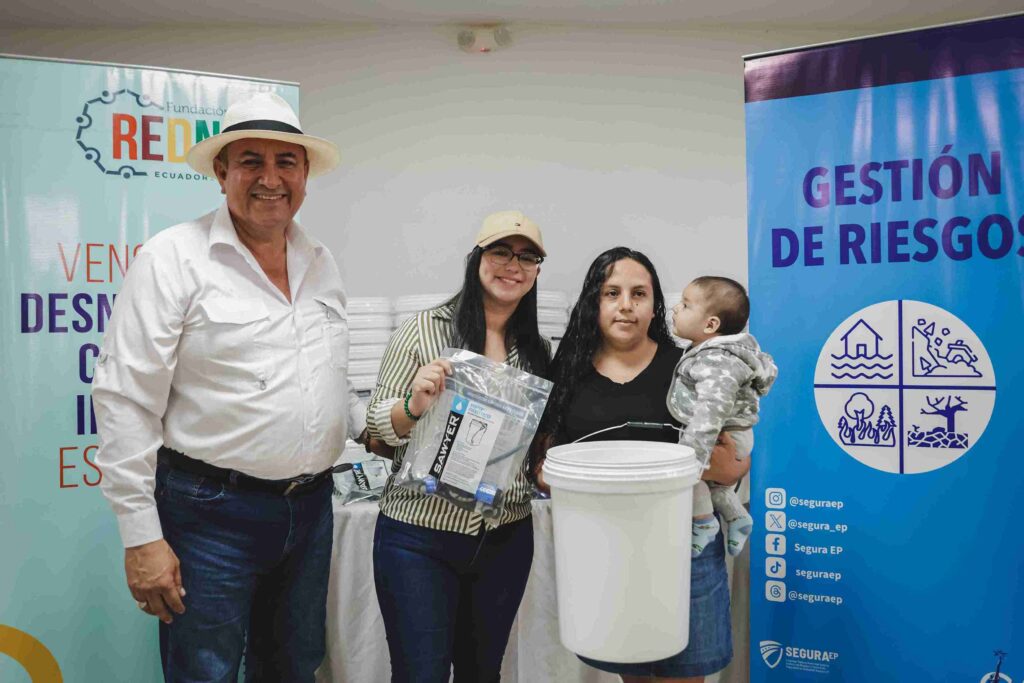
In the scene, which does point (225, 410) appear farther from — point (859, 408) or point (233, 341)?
point (859, 408)

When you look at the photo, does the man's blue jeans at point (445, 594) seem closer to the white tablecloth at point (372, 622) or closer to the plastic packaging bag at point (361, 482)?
the white tablecloth at point (372, 622)

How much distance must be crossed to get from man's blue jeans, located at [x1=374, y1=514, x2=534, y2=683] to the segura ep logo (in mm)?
1207

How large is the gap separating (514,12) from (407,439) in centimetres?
334

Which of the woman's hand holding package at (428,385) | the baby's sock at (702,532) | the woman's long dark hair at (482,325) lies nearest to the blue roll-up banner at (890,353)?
the baby's sock at (702,532)

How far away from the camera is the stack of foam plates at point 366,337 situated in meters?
3.70

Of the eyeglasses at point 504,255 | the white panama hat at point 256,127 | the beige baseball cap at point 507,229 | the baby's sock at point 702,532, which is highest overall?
the white panama hat at point 256,127

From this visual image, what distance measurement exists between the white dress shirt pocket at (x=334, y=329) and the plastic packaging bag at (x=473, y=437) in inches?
11.6

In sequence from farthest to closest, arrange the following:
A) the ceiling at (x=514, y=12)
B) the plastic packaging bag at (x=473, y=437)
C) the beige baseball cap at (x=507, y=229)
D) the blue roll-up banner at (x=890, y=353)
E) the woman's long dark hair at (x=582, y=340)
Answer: the ceiling at (x=514, y=12) < the blue roll-up banner at (x=890, y=353) < the woman's long dark hair at (x=582, y=340) < the beige baseball cap at (x=507, y=229) < the plastic packaging bag at (x=473, y=437)

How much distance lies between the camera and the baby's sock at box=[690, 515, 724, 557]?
190 cm

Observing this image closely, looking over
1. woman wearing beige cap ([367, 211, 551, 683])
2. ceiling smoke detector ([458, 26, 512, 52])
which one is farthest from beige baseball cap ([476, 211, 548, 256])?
ceiling smoke detector ([458, 26, 512, 52])

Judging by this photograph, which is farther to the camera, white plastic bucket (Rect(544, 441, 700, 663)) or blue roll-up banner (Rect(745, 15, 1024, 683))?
blue roll-up banner (Rect(745, 15, 1024, 683))

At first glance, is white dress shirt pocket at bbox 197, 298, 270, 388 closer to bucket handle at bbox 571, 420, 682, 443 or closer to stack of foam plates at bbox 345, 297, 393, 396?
bucket handle at bbox 571, 420, 682, 443

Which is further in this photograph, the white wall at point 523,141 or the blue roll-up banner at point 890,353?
the white wall at point 523,141

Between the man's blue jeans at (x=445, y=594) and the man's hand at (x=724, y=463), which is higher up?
the man's hand at (x=724, y=463)
